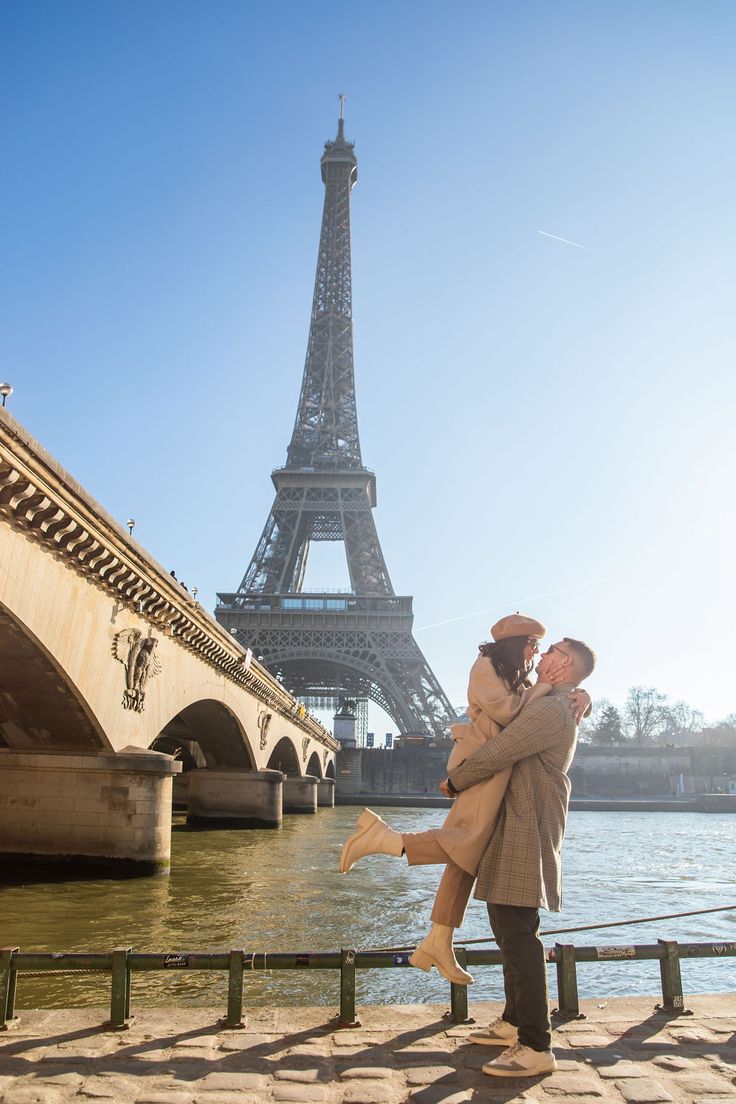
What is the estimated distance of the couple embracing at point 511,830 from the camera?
4039 mm

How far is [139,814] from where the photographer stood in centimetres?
1490

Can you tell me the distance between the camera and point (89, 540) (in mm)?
12891

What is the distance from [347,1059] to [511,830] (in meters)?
1.46

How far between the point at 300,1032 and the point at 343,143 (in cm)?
10852

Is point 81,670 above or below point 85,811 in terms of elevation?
above

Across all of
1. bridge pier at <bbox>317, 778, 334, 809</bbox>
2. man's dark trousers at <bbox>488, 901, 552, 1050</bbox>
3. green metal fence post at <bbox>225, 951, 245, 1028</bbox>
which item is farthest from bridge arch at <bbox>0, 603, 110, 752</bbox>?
bridge pier at <bbox>317, 778, 334, 809</bbox>

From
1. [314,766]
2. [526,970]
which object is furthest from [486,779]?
[314,766]

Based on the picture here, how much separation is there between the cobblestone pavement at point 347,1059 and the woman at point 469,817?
54 cm

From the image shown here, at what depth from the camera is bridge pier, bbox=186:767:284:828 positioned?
1143 inches

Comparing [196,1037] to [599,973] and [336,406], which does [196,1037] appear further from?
[336,406]

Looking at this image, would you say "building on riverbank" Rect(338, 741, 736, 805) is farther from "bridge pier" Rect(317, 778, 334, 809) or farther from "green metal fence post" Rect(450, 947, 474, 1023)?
"green metal fence post" Rect(450, 947, 474, 1023)

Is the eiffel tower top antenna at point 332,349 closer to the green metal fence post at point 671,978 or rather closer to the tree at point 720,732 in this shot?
the tree at point 720,732

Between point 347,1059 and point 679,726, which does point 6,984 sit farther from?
point 679,726

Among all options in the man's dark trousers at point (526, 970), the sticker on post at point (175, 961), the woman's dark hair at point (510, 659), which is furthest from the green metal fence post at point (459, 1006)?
the woman's dark hair at point (510, 659)
